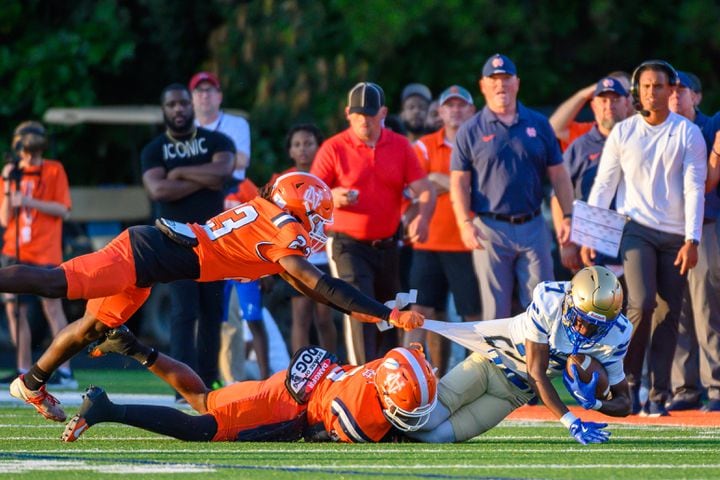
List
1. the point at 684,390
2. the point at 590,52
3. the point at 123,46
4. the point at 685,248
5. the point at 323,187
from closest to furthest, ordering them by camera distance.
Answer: the point at 323,187 < the point at 685,248 < the point at 684,390 < the point at 123,46 < the point at 590,52

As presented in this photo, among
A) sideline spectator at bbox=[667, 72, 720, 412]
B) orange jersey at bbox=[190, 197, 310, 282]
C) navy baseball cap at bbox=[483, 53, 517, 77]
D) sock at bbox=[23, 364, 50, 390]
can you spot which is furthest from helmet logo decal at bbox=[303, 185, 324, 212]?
sideline spectator at bbox=[667, 72, 720, 412]

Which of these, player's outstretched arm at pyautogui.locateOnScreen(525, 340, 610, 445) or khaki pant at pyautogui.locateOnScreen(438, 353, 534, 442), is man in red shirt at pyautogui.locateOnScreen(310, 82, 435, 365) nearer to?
khaki pant at pyautogui.locateOnScreen(438, 353, 534, 442)

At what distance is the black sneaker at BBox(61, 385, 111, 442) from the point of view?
313 inches

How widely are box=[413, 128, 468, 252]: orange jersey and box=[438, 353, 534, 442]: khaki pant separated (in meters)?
3.17

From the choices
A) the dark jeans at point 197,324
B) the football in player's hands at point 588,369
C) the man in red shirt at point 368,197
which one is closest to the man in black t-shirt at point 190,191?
the dark jeans at point 197,324

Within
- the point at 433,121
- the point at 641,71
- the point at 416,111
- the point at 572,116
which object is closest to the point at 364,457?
the point at 641,71

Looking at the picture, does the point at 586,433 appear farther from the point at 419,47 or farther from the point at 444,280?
the point at 419,47

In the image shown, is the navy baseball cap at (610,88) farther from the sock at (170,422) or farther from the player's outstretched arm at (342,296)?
the sock at (170,422)

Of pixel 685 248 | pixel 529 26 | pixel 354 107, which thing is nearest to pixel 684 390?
pixel 685 248

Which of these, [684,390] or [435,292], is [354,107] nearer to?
[435,292]

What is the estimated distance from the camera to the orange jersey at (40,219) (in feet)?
43.9

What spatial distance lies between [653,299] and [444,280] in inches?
92.2

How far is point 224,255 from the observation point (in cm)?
870

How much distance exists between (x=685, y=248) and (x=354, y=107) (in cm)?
260
